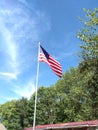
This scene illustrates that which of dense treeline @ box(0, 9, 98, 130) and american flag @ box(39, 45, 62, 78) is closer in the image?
american flag @ box(39, 45, 62, 78)

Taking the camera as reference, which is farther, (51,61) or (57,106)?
(57,106)

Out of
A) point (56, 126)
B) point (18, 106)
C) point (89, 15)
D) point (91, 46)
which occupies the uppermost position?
point (18, 106)

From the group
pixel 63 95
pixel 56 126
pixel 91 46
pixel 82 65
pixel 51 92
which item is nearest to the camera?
pixel 91 46

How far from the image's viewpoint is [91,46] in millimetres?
21391

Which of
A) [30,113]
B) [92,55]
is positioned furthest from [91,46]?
[30,113]

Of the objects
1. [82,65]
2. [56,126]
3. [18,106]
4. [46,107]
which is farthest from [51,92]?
[82,65]

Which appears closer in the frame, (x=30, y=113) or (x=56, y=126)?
(x=56, y=126)

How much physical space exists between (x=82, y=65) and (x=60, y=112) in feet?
167

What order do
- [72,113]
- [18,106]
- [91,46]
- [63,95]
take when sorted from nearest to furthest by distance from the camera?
[91,46]
[72,113]
[63,95]
[18,106]

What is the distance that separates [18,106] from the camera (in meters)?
82.9

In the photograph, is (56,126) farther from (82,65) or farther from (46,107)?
(46,107)

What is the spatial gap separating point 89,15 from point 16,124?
63.9 m

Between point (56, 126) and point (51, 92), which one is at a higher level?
point (51, 92)

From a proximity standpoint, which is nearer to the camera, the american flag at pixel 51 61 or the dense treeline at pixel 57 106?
the american flag at pixel 51 61
